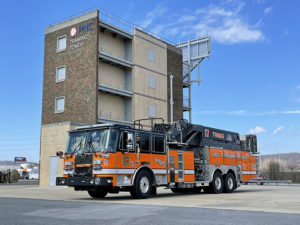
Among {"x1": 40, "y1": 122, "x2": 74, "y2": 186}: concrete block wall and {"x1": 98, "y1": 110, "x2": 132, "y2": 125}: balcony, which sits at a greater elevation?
{"x1": 98, "y1": 110, "x2": 132, "y2": 125}: balcony

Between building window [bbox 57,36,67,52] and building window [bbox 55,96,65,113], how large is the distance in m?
4.62

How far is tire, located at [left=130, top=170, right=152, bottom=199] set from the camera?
15.0 meters

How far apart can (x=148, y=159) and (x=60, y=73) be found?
861 inches

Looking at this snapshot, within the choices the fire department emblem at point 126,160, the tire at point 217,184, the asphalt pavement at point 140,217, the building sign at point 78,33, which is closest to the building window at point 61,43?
the building sign at point 78,33

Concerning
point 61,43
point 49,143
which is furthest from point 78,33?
point 49,143

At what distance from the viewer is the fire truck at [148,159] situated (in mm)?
14547

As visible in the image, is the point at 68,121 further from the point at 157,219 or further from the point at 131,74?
the point at 157,219

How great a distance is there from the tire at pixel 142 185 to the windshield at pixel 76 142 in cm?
255

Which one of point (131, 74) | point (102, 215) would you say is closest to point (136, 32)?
point (131, 74)

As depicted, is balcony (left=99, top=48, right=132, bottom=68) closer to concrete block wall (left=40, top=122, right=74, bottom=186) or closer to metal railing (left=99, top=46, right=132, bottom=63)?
metal railing (left=99, top=46, right=132, bottom=63)

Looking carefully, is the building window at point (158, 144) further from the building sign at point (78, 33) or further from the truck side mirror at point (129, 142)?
the building sign at point (78, 33)

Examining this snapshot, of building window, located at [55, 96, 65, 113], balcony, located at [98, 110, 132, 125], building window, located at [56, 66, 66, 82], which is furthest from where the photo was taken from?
building window, located at [56, 66, 66, 82]

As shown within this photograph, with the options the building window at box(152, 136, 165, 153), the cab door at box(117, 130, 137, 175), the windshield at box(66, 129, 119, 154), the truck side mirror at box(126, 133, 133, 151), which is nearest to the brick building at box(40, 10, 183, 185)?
the windshield at box(66, 129, 119, 154)

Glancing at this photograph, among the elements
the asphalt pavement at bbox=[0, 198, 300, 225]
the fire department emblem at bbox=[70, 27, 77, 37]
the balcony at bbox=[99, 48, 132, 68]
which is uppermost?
the fire department emblem at bbox=[70, 27, 77, 37]
